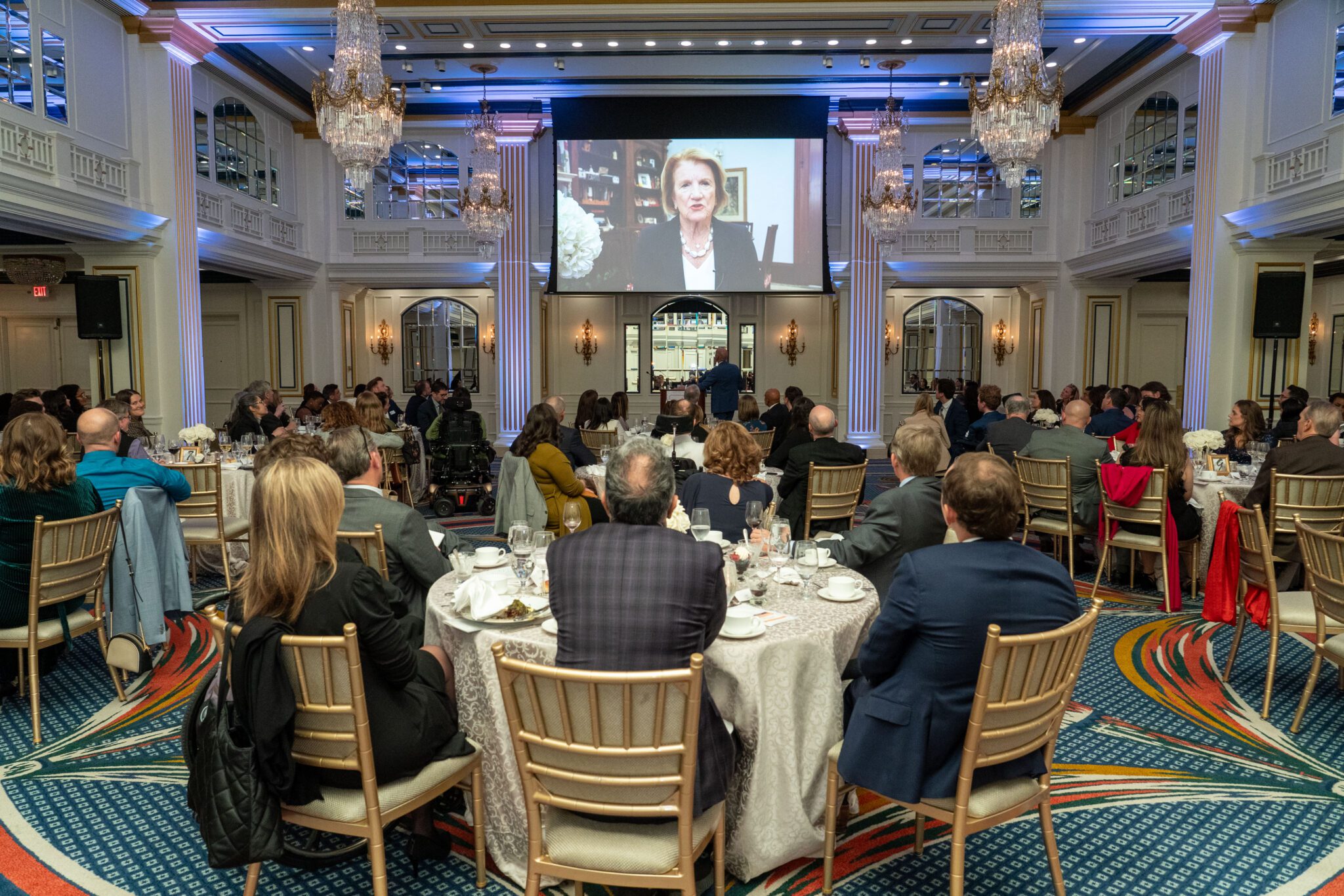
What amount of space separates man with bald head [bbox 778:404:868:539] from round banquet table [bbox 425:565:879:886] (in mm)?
3140

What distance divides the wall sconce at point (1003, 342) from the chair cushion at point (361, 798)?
52.8 feet

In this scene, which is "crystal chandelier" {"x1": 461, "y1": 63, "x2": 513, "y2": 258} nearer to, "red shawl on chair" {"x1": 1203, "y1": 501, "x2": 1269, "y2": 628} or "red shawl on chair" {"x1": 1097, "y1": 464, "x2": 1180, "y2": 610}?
"red shawl on chair" {"x1": 1097, "y1": 464, "x2": 1180, "y2": 610}

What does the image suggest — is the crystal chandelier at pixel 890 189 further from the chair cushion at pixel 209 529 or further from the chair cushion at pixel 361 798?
the chair cushion at pixel 361 798

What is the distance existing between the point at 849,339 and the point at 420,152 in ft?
26.2

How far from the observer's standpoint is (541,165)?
51.0ft

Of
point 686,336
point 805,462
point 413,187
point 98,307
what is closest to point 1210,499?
point 805,462

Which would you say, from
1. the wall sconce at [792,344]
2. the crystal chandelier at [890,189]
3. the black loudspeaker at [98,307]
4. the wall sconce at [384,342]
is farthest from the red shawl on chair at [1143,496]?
the wall sconce at [384,342]

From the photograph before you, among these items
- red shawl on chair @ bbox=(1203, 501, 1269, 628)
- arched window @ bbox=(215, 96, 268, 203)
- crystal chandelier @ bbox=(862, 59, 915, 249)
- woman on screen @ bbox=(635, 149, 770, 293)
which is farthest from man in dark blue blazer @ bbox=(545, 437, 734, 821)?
woman on screen @ bbox=(635, 149, 770, 293)

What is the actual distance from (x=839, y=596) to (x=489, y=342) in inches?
592

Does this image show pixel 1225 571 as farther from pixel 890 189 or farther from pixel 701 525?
pixel 890 189

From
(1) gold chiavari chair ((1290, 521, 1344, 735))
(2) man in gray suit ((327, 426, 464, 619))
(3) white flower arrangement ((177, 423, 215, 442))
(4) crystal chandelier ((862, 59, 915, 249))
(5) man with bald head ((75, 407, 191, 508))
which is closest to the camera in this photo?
(2) man in gray suit ((327, 426, 464, 619))

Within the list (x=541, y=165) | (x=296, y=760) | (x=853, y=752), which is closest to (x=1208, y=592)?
(x=853, y=752)

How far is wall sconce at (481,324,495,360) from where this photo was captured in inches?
685

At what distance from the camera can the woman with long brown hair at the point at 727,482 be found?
183 inches
